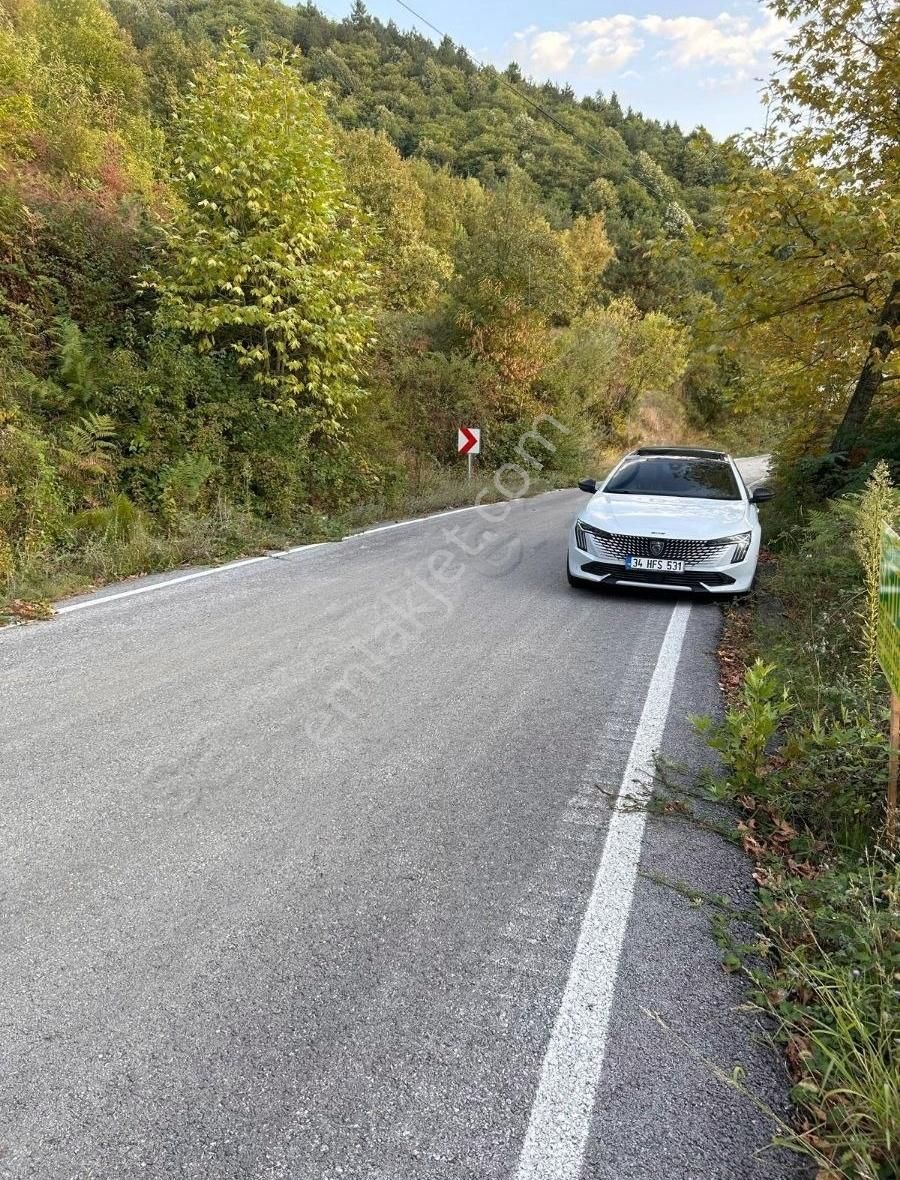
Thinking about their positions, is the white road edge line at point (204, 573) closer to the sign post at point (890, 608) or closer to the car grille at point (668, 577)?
the car grille at point (668, 577)

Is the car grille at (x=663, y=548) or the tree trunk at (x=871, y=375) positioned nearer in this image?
the car grille at (x=663, y=548)

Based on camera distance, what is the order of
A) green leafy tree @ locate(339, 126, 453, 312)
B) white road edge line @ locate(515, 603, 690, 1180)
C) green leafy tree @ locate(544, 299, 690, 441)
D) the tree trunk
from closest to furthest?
1. white road edge line @ locate(515, 603, 690, 1180)
2. the tree trunk
3. green leafy tree @ locate(544, 299, 690, 441)
4. green leafy tree @ locate(339, 126, 453, 312)

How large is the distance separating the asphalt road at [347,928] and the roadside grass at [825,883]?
132 mm

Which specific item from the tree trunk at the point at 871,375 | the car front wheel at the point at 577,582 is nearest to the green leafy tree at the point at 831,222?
the tree trunk at the point at 871,375

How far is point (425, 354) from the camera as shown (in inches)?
767

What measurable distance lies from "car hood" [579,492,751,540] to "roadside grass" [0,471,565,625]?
4780 mm

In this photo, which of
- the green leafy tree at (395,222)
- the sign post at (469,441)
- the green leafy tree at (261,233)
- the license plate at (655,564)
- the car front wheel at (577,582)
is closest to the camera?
the license plate at (655,564)

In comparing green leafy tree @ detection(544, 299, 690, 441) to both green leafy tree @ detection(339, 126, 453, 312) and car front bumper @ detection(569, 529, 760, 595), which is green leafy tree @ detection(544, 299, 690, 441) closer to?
green leafy tree @ detection(339, 126, 453, 312)

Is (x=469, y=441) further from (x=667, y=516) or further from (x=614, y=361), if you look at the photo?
(x=614, y=361)

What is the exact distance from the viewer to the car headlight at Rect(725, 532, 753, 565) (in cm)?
672

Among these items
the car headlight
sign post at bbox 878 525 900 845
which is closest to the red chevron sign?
the car headlight

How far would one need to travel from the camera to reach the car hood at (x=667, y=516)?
6.76 m

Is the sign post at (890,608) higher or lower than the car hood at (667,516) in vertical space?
higher

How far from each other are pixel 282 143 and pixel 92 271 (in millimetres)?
3564
